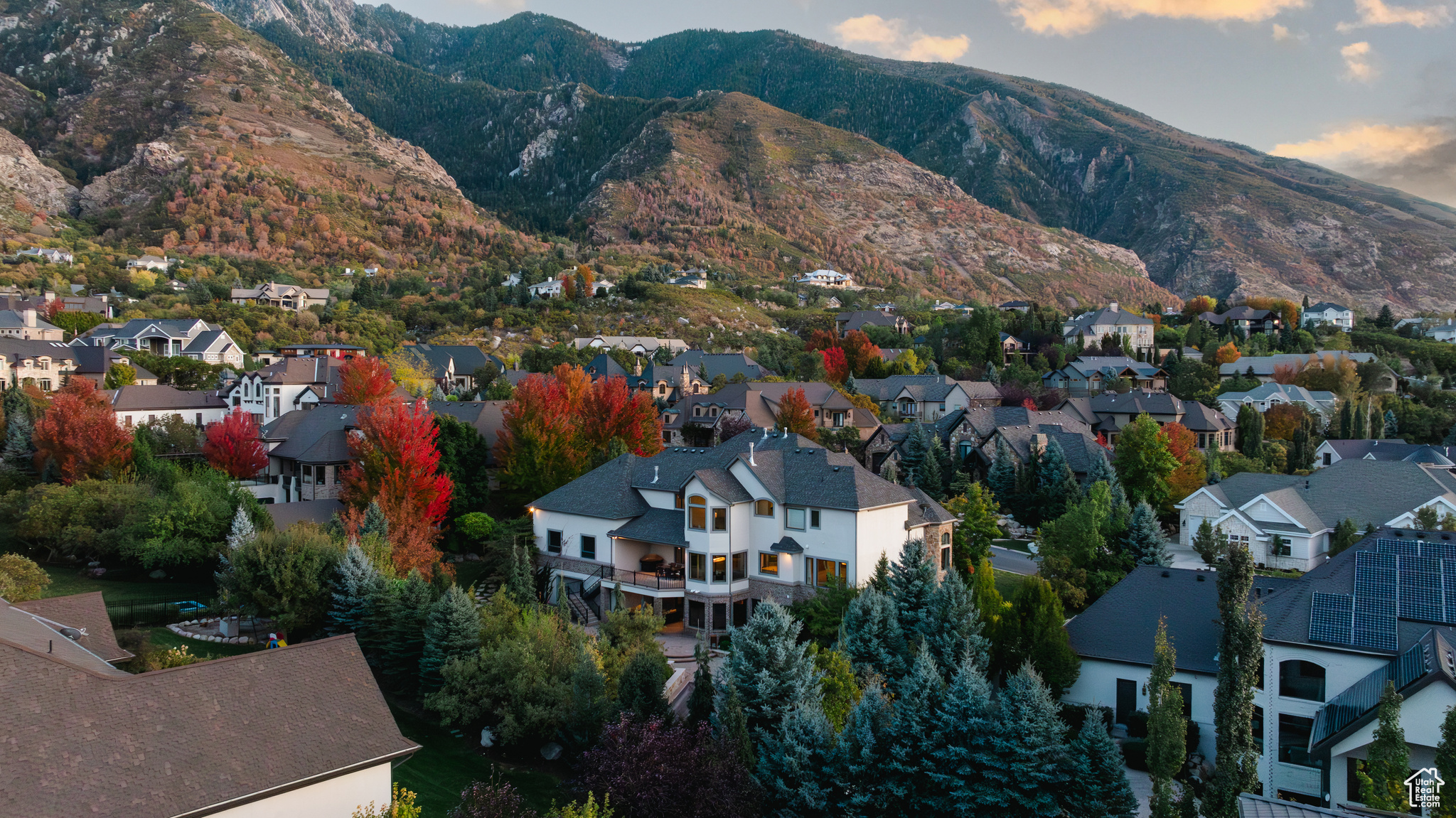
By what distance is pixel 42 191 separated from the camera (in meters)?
150

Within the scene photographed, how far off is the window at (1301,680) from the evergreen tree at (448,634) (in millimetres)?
24071

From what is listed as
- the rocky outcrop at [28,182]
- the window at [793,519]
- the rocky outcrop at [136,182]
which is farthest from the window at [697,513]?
the rocky outcrop at [28,182]

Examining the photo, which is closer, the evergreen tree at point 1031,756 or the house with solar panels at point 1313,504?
the evergreen tree at point 1031,756

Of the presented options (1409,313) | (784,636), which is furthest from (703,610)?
(1409,313)

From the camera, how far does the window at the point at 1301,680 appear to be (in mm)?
22297

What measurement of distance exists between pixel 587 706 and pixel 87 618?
12.7 metres

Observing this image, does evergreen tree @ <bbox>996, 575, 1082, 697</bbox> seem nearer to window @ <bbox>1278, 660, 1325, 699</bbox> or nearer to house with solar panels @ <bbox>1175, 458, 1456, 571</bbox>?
window @ <bbox>1278, 660, 1325, 699</bbox>

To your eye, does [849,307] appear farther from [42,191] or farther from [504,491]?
[42,191]

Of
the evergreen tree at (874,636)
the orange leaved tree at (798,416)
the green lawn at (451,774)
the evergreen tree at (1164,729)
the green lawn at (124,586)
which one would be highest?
the orange leaved tree at (798,416)

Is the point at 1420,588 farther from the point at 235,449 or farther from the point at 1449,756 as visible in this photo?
the point at 235,449

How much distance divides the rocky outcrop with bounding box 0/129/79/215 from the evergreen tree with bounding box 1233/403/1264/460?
18419cm

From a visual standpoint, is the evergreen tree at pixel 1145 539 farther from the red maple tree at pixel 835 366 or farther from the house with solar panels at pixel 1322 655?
the red maple tree at pixel 835 366

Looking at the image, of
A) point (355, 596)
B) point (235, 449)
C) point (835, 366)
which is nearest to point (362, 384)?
point (235, 449)

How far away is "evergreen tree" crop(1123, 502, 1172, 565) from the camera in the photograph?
126 ft
